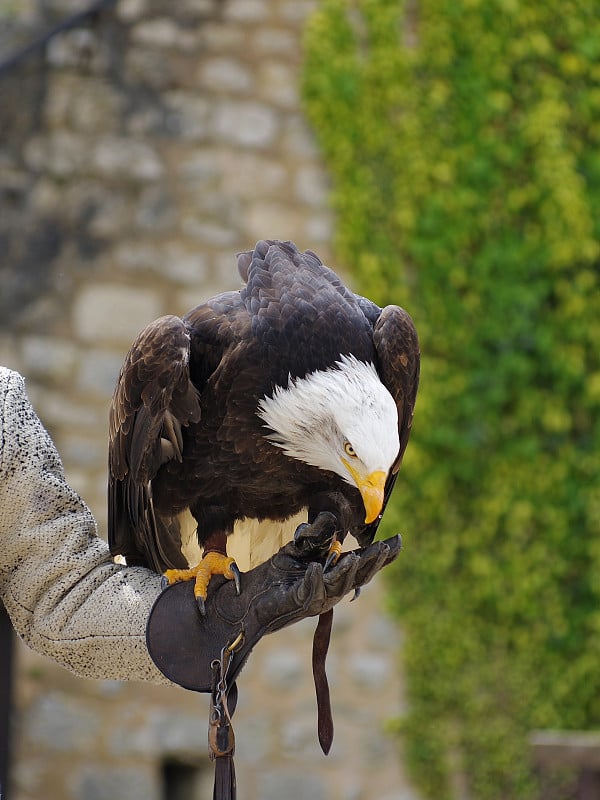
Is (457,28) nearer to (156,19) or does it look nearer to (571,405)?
(156,19)

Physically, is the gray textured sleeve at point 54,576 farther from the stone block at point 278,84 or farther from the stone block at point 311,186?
the stone block at point 278,84

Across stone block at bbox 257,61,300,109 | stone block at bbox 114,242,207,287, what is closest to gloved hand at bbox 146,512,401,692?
stone block at bbox 114,242,207,287

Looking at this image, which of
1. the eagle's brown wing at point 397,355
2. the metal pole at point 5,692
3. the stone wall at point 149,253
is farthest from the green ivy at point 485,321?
the eagle's brown wing at point 397,355

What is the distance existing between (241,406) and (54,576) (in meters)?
0.53

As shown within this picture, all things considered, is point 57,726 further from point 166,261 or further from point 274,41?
point 274,41

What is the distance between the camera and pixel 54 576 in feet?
7.04

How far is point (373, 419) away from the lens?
2.33 meters

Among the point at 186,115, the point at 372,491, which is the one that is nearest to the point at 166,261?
the point at 186,115

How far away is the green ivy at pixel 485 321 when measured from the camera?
16.7 ft

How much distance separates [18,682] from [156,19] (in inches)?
106

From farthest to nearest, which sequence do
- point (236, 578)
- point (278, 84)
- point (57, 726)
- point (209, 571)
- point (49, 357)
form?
point (278, 84) < point (49, 357) < point (57, 726) < point (209, 571) < point (236, 578)

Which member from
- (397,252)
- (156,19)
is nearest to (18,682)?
(397,252)

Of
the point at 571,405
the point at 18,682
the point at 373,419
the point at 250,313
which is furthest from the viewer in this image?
the point at 571,405

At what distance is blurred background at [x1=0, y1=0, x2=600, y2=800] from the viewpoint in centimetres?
502
